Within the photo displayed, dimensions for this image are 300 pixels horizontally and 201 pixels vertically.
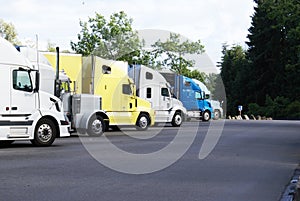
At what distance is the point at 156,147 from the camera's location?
708 inches

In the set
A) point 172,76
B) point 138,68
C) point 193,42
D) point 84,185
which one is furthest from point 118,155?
point 193,42

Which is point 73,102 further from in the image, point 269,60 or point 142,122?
point 269,60

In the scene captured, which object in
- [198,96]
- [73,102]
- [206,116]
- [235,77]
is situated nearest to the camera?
[73,102]

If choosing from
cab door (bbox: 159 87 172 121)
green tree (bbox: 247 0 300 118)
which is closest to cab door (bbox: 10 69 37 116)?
cab door (bbox: 159 87 172 121)

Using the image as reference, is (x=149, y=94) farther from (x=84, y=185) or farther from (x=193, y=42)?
(x=193, y=42)

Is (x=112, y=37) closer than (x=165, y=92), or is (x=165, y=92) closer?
(x=165, y=92)

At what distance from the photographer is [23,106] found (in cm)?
1720

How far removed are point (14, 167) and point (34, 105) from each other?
554 cm

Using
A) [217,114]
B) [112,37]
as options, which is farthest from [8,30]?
[217,114]

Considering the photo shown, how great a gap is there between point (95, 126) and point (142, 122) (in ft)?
16.7

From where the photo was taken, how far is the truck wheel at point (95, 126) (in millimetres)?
22812

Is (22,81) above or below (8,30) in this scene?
below

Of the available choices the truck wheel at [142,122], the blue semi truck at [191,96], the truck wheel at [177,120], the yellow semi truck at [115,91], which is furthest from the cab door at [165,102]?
the blue semi truck at [191,96]

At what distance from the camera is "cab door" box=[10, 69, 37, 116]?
17062 millimetres
